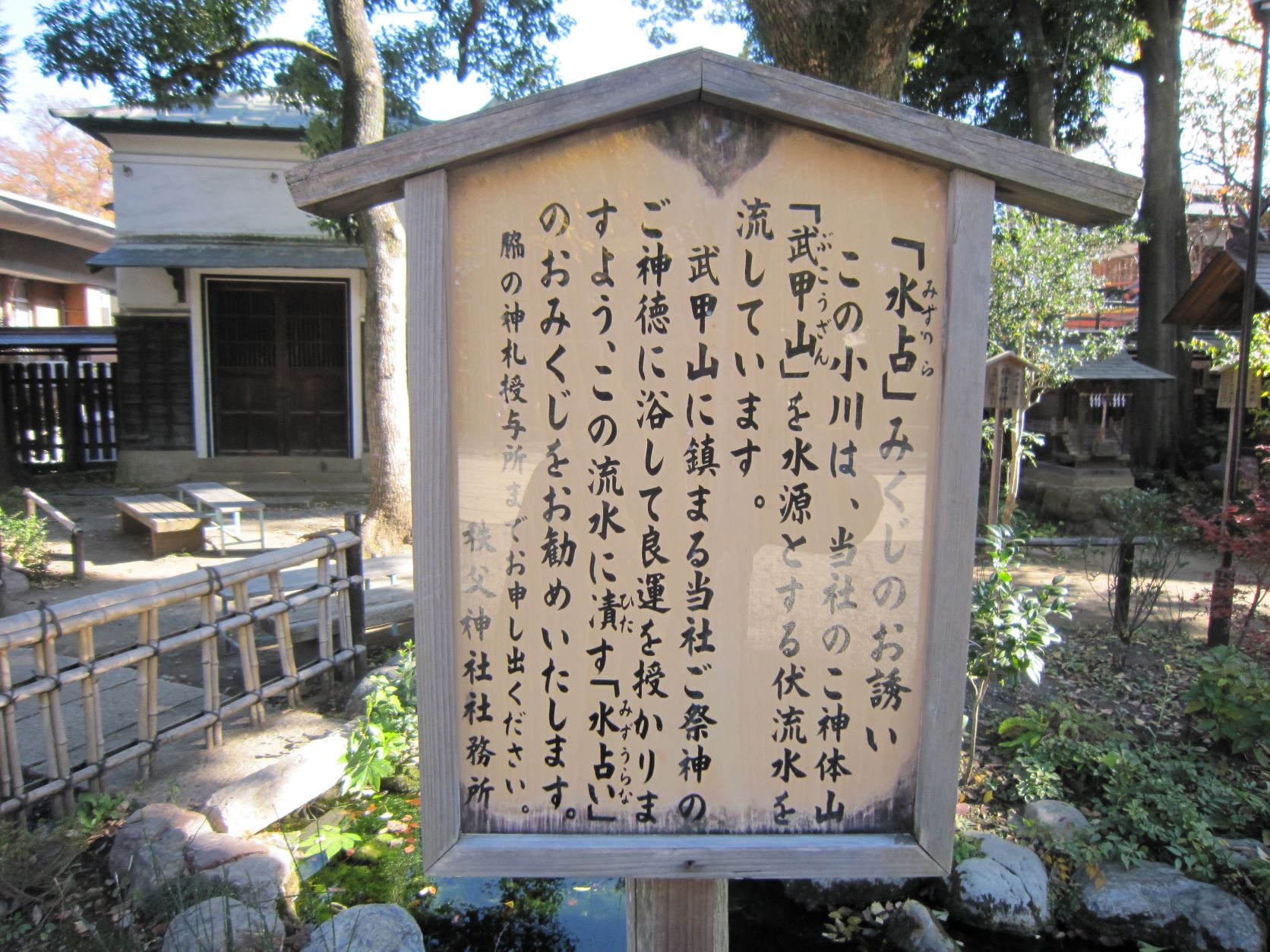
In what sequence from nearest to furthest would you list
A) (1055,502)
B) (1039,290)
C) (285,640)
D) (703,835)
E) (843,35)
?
(703,835)
(285,640)
(843,35)
(1039,290)
(1055,502)

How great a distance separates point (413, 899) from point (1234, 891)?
3.29 meters

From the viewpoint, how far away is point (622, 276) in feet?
5.95

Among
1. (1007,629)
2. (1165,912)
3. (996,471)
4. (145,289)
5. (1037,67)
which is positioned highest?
(1037,67)

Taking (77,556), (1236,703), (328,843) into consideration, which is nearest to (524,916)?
(328,843)

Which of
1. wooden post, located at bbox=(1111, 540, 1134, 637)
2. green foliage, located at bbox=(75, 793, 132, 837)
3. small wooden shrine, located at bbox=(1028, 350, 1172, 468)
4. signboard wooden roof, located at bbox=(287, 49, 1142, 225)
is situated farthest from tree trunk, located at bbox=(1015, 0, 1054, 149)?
green foliage, located at bbox=(75, 793, 132, 837)

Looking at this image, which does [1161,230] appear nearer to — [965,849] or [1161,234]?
[1161,234]

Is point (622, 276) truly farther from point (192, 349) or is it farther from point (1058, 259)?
point (192, 349)

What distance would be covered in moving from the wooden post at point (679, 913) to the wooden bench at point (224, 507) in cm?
729

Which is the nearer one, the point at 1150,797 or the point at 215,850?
the point at 215,850

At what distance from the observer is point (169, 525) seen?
8.19 meters

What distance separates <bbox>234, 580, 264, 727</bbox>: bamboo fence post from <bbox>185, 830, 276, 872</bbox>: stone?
3.78ft

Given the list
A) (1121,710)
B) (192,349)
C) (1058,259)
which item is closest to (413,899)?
(1121,710)

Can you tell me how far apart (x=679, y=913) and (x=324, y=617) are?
10.8 ft

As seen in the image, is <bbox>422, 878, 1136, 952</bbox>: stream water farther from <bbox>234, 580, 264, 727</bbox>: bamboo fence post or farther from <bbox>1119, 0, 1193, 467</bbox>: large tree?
<bbox>1119, 0, 1193, 467</bbox>: large tree
